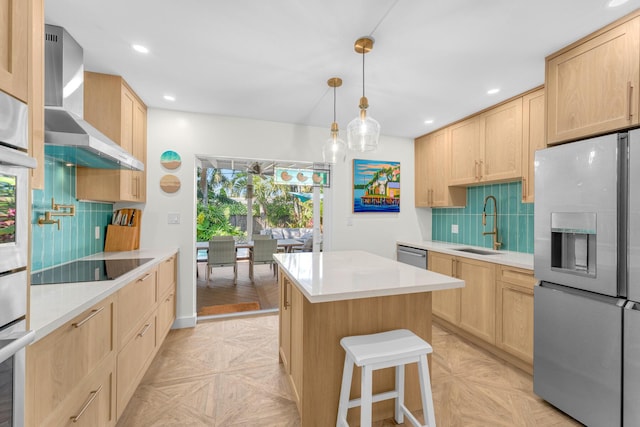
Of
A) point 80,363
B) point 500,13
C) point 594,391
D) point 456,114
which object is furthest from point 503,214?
point 80,363

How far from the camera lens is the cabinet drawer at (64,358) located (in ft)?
3.01

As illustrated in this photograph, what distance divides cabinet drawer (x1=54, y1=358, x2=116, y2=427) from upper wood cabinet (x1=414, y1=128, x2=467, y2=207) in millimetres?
3542

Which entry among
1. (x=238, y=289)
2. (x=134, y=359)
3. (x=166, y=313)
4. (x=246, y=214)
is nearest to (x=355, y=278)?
(x=134, y=359)

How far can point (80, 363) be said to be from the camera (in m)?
1.18

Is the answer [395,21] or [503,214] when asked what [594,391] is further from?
[395,21]

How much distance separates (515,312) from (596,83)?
173 cm

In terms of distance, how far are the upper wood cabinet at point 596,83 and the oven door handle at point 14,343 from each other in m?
2.74

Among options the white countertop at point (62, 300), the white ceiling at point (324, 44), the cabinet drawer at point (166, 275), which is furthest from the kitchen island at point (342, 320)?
the white ceiling at point (324, 44)

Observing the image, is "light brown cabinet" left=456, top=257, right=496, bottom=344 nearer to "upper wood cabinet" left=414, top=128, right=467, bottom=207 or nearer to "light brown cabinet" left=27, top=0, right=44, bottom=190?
"upper wood cabinet" left=414, top=128, right=467, bottom=207

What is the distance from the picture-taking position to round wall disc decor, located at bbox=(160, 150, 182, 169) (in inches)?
118

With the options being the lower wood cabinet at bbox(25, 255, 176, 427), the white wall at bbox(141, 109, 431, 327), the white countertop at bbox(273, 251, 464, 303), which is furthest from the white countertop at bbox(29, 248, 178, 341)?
the white wall at bbox(141, 109, 431, 327)

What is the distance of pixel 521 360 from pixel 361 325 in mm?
1655

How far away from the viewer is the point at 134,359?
5.86ft

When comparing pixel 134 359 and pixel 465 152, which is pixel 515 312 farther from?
pixel 134 359
